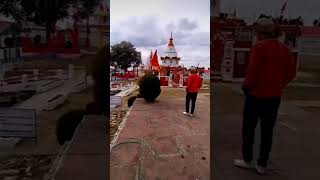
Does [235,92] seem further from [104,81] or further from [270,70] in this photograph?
[104,81]

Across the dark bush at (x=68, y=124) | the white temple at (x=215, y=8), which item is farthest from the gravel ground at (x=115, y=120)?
the white temple at (x=215, y=8)

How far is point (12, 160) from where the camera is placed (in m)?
3.03

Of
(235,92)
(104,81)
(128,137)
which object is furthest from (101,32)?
(128,137)

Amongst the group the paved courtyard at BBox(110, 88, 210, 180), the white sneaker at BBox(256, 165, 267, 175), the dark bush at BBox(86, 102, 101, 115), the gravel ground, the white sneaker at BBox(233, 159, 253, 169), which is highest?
the dark bush at BBox(86, 102, 101, 115)

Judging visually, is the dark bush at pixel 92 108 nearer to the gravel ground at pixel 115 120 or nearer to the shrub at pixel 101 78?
the shrub at pixel 101 78

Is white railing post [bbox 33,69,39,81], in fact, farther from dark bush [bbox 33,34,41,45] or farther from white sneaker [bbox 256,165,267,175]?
white sneaker [bbox 256,165,267,175]

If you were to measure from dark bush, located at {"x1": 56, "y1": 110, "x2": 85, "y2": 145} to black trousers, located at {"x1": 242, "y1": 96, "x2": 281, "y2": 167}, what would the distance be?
1215mm

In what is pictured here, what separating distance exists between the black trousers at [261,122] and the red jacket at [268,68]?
2.4 inches

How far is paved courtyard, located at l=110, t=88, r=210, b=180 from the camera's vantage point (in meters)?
3.44

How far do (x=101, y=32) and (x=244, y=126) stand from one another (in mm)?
1194

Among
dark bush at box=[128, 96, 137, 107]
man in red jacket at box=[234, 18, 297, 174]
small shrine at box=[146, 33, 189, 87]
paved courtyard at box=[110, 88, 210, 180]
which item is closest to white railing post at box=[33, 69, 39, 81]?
paved courtyard at box=[110, 88, 210, 180]

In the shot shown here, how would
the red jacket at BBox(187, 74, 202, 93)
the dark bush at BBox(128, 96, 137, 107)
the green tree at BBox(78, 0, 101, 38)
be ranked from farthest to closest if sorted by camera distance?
the dark bush at BBox(128, 96, 137, 107)
the red jacket at BBox(187, 74, 202, 93)
the green tree at BBox(78, 0, 101, 38)

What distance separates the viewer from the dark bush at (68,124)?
3.09 metres

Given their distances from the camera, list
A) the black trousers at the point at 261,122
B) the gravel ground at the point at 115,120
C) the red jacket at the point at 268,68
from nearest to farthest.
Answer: the red jacket at the point at 268,68 → the black trousers at the point at 261,122 → the gravel ground at the point at 115,120
